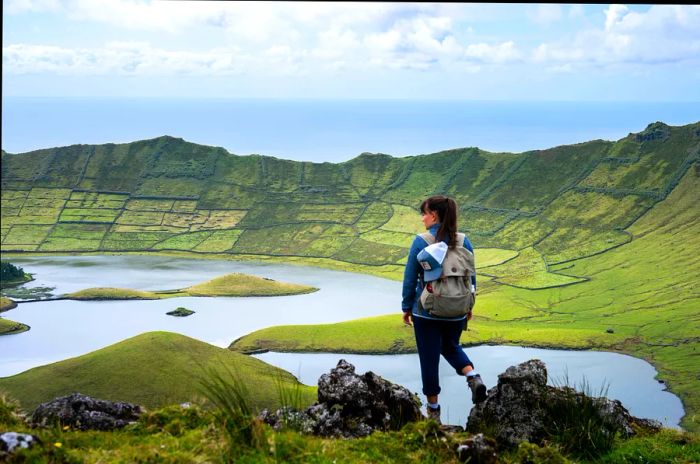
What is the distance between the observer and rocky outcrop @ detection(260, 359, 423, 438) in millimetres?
10250

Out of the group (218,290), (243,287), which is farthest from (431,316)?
(243,287)

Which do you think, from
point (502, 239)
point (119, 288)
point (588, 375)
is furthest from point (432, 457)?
point (502, 239)

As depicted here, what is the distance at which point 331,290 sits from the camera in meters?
154

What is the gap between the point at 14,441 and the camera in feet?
23.0

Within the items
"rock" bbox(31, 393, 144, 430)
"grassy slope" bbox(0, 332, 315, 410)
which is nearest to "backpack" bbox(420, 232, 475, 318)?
"rock" bbox(31, 393, 144, 430)

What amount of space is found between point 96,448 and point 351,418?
13.0ft

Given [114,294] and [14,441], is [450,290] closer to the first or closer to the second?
[14,441]

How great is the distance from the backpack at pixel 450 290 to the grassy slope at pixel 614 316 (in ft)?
216

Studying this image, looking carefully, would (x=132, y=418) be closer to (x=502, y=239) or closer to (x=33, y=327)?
(x=33, y=327)

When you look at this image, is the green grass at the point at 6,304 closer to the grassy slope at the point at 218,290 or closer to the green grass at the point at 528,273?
the grassy slope at the point at 218,290

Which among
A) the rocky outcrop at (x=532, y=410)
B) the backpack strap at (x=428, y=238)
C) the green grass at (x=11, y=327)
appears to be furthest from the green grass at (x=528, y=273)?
the backpack strap at (x=428, y=238)

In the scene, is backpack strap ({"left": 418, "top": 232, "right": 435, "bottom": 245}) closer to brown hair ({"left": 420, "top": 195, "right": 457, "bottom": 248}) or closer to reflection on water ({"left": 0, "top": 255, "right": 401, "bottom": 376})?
brown hair ({"left": 420, "top": 195, "right": 457, "bottom": 248})

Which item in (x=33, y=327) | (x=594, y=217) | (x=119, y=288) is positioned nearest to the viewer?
(x=33, y=327)

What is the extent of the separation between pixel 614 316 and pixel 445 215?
123 metres
